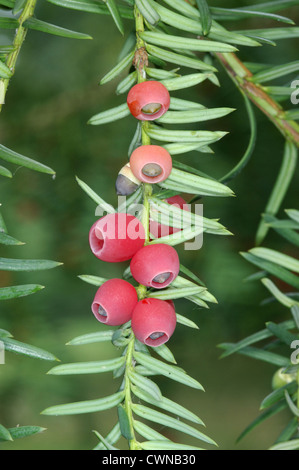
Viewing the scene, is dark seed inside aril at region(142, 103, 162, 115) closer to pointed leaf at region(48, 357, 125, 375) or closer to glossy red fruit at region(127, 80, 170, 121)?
glossy red fruit at region(127, 80, 170, 121)

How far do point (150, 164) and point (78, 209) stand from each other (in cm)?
55

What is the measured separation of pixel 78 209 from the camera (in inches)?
40.7

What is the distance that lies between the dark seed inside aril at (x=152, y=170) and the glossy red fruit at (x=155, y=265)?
7cm

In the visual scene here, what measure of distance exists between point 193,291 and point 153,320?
0.18ft

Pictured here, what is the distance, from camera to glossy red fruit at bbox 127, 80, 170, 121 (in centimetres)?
50

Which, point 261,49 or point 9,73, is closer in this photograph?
point 9,73

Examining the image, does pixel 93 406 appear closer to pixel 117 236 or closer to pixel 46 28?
pixel 117 236

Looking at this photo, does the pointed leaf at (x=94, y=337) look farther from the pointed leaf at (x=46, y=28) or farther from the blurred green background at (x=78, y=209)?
the blurred green background at (x=78, y=209)

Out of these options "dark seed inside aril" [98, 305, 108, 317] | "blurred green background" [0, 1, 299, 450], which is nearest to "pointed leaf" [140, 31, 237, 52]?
"dark seed inside aril" [98, 305, 108, 317]

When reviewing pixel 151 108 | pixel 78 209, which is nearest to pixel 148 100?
pixel 151 108

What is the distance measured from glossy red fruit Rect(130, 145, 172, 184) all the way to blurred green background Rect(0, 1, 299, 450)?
1.68 ft
